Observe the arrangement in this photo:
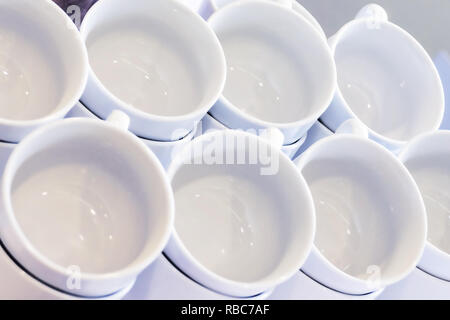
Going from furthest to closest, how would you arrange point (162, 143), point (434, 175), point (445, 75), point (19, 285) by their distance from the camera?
point (445, 75)
point (434, 175)
point (162, 143)
point (19, 285)

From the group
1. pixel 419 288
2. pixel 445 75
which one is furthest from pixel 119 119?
pixel 445 75

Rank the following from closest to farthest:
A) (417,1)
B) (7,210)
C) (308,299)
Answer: (7,210) → (308,299) → (417,1)

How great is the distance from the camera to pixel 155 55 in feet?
1.81

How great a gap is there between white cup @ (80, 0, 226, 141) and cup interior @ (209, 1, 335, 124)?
1.4 inches

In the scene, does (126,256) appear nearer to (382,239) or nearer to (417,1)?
(382,239)

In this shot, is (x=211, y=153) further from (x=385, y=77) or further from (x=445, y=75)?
(x=445, y=75)

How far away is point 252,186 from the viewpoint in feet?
1.68

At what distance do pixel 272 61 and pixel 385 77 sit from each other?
0.40ft

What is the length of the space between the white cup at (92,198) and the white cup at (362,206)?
0.13 metres

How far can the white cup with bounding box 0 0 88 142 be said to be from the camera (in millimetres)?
456

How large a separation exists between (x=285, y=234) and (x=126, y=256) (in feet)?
0.39

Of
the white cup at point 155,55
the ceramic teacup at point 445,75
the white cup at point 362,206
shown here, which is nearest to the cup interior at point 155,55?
the white cup at point 155,55

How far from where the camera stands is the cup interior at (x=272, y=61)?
0.57m
